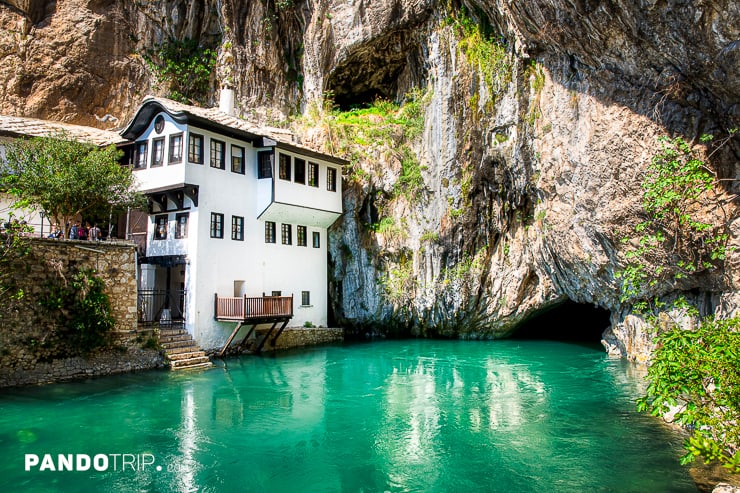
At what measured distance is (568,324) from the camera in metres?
34.0

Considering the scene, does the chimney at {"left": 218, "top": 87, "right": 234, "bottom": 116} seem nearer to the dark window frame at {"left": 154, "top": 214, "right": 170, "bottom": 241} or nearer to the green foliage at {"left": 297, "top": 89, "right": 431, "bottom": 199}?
the green foliage at {"left": 297, "top": 89, "right": 431, "bottom": 199}

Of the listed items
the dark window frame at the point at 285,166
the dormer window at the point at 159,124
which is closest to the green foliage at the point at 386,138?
the dark window frame at the point at 285,166

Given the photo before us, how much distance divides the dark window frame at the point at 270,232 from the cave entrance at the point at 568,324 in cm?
1427

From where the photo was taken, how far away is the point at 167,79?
33.1 metres

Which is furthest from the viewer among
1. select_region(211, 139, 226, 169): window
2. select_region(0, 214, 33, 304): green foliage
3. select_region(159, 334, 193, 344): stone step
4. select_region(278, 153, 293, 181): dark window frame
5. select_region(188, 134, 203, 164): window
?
select_region(278, 153, 293, 181): dark window frame

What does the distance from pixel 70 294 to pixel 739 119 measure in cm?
2033

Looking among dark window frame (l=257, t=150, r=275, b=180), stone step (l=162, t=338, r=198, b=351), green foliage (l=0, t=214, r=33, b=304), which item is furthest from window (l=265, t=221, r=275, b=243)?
green foliage (l=0, t=214, r=33, b=304)

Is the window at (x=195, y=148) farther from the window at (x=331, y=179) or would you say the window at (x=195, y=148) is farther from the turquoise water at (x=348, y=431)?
the turquoise water at (x=348, y=431)

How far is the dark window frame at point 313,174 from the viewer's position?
88.1 feet

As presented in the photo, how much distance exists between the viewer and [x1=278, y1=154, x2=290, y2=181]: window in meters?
25.5

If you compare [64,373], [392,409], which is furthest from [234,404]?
[64,373]

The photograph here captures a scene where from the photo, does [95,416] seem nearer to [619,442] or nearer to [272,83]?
[619,442]

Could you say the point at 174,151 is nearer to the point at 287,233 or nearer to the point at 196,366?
the point at 287,233

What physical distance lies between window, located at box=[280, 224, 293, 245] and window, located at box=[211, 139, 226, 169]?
4474mm
